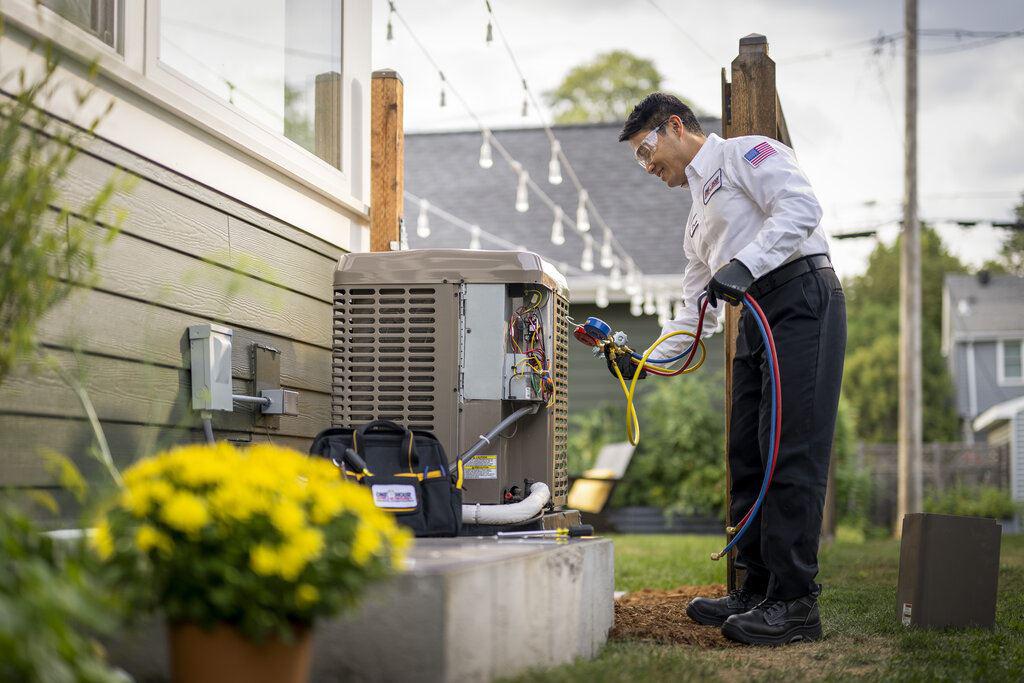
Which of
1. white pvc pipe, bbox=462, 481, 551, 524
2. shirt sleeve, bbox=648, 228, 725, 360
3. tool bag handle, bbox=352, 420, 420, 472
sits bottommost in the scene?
white pvc pipe, bbox=462, 481, 551, 524

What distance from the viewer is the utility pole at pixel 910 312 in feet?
39.8

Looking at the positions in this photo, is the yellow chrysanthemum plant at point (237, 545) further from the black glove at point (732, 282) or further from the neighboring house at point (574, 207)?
the neighboring house at point (574, 207)

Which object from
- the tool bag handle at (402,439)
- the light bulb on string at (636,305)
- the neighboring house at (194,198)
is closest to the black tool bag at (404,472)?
the tool bag handle at (402,439)

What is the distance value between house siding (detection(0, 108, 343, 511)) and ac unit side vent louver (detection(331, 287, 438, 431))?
0.84ft

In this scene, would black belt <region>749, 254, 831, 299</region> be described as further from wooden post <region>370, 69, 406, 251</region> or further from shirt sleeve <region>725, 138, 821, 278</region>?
wooden post <region>370, 69, 406, 251</region>

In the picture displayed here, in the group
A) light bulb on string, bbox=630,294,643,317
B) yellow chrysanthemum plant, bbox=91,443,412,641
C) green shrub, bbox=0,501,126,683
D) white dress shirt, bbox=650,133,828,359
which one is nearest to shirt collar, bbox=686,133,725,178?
white dress shirt, bbox=650,133,828,359

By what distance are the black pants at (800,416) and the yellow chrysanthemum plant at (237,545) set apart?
1801 mm

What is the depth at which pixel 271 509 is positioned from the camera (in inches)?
65.3

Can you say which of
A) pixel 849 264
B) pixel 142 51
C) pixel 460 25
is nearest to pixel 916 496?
pixel 460 25

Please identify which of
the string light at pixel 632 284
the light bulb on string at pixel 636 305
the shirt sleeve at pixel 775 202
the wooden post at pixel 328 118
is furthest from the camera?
the light bulb on string at pixel 636 305

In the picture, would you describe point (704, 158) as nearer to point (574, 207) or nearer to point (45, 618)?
point (45, 618)

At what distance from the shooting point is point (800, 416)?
327cm

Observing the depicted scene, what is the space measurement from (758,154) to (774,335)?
0.56 m

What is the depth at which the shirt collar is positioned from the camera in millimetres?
3562
